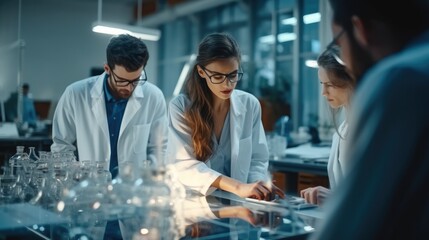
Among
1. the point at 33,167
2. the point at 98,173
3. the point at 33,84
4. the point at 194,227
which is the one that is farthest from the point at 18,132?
the point at 33,84

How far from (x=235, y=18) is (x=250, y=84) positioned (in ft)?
7.48

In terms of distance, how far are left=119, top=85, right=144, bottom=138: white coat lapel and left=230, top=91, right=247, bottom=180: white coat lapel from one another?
538mm

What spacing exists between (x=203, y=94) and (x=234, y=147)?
0.28 m

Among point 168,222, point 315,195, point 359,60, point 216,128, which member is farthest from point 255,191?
point 359,60

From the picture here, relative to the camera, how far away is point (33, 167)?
5.57 feet

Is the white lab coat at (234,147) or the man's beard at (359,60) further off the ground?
the man's beard at (359,60)

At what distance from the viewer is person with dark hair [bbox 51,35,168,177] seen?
2367 millimetres

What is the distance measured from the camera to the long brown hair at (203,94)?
2014 mm

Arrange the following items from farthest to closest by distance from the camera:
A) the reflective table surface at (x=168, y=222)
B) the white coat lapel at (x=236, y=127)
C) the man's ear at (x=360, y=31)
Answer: the white coat lapel at (x=236, y=127)
the reflective table surface at (x=168, y=222)
the man's ear at (x=360, y=31)

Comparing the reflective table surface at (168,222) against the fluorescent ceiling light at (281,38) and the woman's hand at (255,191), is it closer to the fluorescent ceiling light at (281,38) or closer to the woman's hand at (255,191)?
the woman's hand at (255,191)

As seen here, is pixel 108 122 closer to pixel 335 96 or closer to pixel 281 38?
pixel 335 96

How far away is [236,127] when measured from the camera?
7.14 feet

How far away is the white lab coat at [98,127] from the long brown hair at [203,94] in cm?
30

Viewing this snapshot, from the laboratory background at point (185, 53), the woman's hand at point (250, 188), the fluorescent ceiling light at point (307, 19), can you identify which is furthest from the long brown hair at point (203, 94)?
the fluorescent ceiling light at point (307, 19)
